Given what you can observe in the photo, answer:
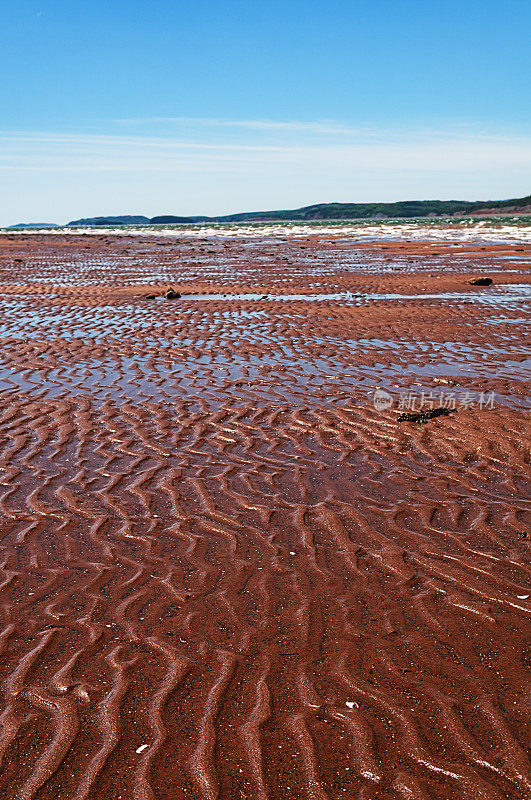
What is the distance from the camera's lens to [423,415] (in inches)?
367

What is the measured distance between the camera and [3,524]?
20.9 ft

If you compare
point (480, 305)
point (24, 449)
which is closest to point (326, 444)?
point (24, 449)

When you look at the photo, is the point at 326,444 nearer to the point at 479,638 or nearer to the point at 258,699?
the point at 479,638

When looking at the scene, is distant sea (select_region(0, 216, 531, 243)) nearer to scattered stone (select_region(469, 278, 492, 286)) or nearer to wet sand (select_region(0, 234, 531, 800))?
scattered stone (select_region(469, 278, 492, 286))

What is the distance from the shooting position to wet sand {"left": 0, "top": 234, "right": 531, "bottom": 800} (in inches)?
141

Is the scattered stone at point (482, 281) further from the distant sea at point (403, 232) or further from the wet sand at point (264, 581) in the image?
the distant sea at point (403, 232)

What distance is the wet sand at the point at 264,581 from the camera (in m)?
3.59

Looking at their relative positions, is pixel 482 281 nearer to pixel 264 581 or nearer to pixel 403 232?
pixel 264 581
